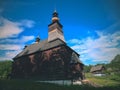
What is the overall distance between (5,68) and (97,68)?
135 ft

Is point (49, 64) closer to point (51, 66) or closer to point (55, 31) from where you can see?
point (51, 66)

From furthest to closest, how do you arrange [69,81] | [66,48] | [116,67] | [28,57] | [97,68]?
[97,68]
[116,67]
[28,57]
[66,48]
[69,81]

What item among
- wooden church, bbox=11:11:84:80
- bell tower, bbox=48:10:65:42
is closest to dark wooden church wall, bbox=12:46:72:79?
wooden church, bbox=11:11:84:80

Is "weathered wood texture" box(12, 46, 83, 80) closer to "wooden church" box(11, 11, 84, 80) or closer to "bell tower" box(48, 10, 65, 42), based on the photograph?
"wooden church" box(11, 11, 84, 80)

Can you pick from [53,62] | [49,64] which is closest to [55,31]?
[53,62]

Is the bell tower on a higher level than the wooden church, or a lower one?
higher

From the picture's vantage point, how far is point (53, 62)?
85.9 feet

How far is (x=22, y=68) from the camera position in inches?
1276

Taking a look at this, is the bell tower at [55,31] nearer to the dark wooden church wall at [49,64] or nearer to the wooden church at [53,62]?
the wooden church at [53,62]

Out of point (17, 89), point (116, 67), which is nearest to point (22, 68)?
point (17, 89)

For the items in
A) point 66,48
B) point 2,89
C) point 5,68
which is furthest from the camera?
point 5,68

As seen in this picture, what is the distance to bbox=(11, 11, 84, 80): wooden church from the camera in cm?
2569

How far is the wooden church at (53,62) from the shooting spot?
84.3ft

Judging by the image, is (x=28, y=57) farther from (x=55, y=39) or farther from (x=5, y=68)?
(x=5, y=68)
